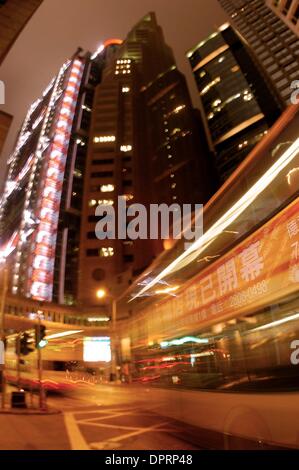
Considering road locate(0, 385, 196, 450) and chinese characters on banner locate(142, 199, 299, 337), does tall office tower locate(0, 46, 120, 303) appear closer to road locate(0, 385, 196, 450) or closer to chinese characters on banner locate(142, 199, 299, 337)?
road locate(0, 385, 196, 450)

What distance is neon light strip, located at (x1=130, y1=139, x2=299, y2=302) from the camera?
4.83m

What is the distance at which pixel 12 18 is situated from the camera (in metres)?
8.82

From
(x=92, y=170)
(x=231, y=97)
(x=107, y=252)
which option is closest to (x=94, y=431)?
(x=107, y=252)

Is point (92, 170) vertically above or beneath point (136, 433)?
above

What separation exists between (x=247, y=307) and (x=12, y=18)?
8803 millimetres

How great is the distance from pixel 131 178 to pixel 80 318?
105 ft

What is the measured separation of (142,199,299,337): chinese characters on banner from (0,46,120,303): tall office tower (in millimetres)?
50492

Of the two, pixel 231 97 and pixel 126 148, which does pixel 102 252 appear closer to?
pixel 126 148

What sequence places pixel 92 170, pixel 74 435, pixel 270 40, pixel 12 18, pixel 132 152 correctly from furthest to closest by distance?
pixel 132 152 < pixel 270 40 < pixel 92 170 < pixel 12 18 < pixel 74 435

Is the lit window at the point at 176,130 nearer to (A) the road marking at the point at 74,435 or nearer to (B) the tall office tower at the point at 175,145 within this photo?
(B) the tall office tower at the point at 175,145

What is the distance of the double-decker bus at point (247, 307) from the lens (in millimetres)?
4461

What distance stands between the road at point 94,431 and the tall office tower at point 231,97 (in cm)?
6589

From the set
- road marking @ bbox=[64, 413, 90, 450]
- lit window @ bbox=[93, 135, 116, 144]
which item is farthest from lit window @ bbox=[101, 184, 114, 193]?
road marking @ bbox=[64, 413, 90, 450]

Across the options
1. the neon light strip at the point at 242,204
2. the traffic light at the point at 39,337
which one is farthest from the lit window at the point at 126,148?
the neon light strip at the point at 242,204
